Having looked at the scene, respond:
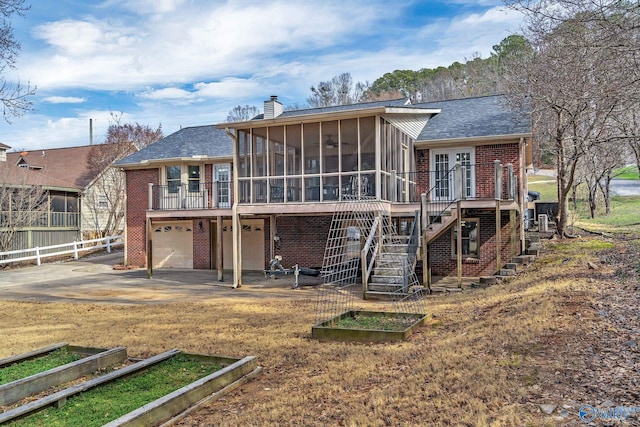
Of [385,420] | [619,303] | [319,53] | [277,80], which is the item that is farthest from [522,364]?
[277,80]

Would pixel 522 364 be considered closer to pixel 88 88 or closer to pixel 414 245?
pixel 414 245

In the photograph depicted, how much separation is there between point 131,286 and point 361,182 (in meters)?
8.27

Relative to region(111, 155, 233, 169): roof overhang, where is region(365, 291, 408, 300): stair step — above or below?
below

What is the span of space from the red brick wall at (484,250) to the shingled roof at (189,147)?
29.7ft

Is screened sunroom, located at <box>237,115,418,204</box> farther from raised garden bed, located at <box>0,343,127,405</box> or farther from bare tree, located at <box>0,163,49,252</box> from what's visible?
bare tree, located at <box>0,163,49,252</box>

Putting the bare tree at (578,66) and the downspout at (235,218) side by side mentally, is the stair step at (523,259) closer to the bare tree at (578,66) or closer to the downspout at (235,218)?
the bare tree at (578,66)

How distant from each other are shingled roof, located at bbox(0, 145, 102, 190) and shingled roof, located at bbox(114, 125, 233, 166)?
26.6 feet

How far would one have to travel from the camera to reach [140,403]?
5.31m

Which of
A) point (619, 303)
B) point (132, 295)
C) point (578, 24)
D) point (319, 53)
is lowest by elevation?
point (132, 295)

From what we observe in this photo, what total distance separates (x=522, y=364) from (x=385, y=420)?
6.05ft

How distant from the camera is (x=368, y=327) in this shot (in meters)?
8.76

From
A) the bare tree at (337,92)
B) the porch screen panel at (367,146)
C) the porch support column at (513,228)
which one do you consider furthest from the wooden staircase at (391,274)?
the bare tree at (337,92)

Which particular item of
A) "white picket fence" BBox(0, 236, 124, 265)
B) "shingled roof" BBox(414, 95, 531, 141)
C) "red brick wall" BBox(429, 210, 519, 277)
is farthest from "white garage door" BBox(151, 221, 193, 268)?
"shingled roof" BBox(414, 95, 531, 141)
